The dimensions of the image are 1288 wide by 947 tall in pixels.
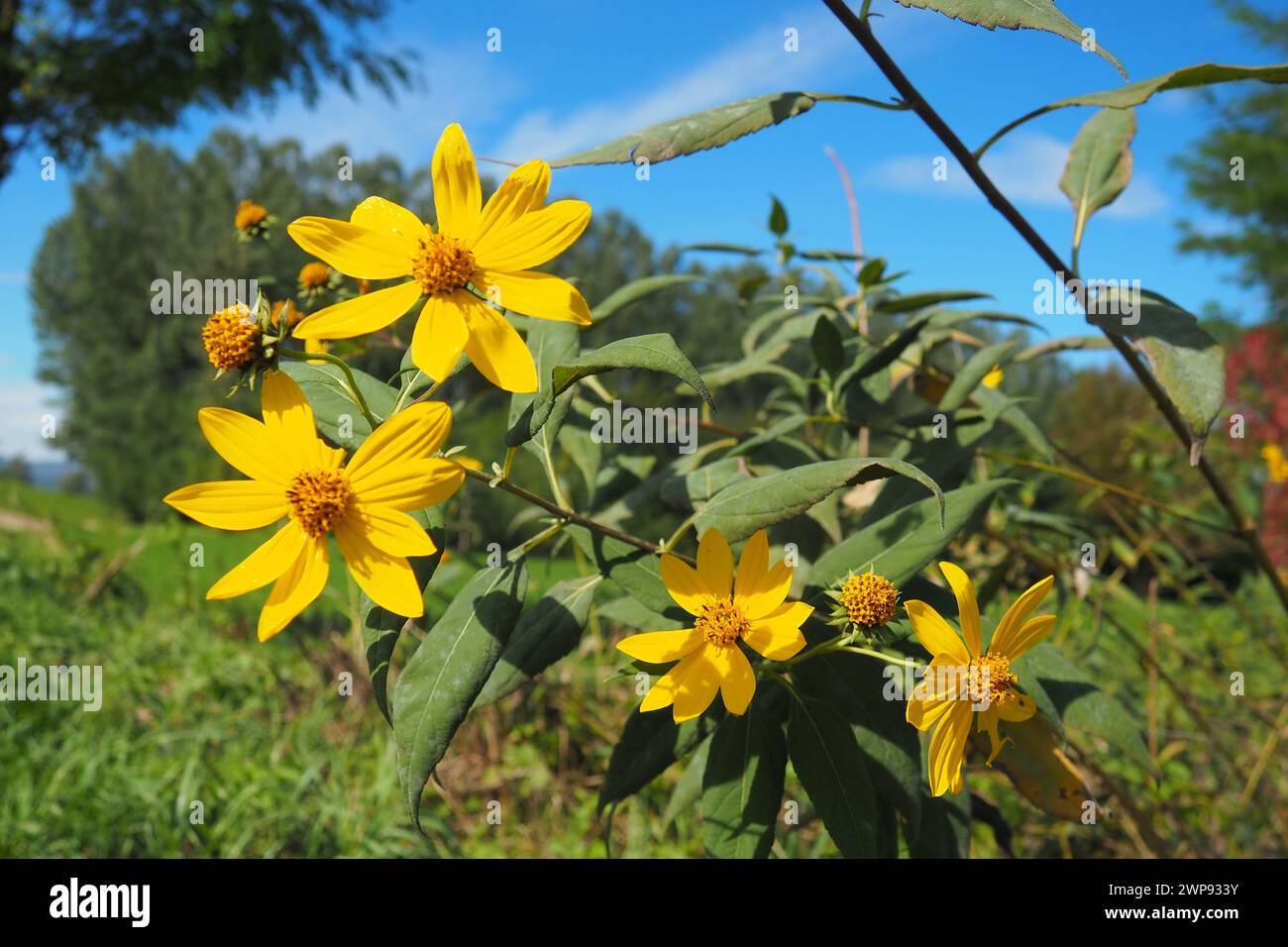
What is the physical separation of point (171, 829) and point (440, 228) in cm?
177

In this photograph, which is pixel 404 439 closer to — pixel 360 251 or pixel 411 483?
pixel 411 483

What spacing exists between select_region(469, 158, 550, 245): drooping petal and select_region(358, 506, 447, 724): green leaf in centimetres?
19

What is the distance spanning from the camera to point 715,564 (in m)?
0.59

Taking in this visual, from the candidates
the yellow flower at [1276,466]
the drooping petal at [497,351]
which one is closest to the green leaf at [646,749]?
the drooping petal at [497,351]

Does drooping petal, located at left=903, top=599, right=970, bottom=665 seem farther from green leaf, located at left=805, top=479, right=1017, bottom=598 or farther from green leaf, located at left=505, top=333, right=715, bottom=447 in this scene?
green leaf, located at left=505, top=333, right=715, bottom=447

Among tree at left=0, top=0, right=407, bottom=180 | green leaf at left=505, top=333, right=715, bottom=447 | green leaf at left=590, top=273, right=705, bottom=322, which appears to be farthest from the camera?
tree at left=0, top=0, right=407, bottom=180

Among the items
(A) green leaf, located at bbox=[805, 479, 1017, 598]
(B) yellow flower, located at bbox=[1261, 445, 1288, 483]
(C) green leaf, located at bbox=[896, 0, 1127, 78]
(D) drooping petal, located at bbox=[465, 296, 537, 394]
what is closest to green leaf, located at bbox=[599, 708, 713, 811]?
(A) green leaf, located at bbox=[805, 479, 1017, 598]

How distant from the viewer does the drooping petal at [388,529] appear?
510mm

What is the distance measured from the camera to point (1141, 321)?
713 millimetres

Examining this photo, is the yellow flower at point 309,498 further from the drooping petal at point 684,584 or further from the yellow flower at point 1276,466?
the yellow flower at point 1276,466

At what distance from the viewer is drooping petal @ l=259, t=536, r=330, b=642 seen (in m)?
0.51

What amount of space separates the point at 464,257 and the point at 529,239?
0.04 metres
